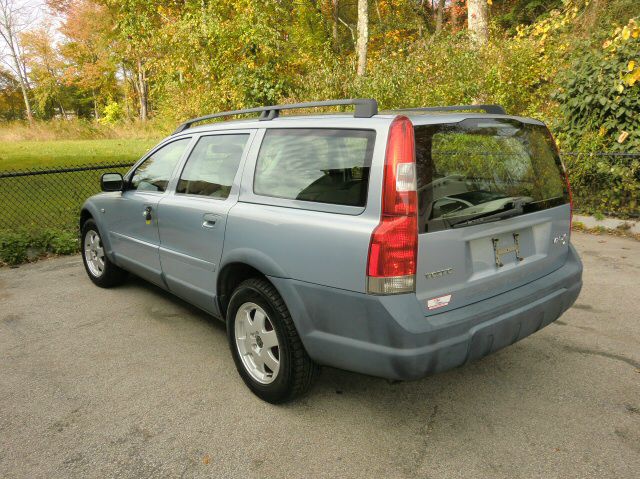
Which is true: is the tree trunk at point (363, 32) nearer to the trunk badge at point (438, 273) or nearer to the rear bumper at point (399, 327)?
the rear bumper at point (399, 327)

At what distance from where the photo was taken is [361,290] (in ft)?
7.79

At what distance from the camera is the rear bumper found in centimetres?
233

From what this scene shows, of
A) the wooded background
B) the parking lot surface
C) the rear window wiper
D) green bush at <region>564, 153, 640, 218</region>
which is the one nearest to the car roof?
the rear window wiper

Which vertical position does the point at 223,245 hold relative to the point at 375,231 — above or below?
below

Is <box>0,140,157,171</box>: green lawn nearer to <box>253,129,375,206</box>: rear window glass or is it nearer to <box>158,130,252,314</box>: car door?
<box>158,130,252,314</box>: car door

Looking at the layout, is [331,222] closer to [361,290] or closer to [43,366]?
[361,290]

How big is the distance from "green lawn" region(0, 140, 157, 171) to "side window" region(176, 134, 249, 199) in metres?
13.2

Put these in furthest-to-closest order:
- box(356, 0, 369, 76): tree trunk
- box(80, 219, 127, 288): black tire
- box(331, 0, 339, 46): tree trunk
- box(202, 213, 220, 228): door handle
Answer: box(331, 0, 339, 46): tree trunk < box(356, 0, 369, 76): tree trunk < box(80, 219, 127, 288): black tire < box(202, 213, 220, 228): door handle

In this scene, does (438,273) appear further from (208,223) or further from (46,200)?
(46,200)

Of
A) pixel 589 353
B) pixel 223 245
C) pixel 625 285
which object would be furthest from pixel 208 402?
pixel 625 285

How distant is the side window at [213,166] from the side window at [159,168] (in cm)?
25

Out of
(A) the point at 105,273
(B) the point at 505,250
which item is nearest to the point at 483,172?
(B) the point at 505,250

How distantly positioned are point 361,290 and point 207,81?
33.9ft

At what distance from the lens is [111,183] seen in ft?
15.0
